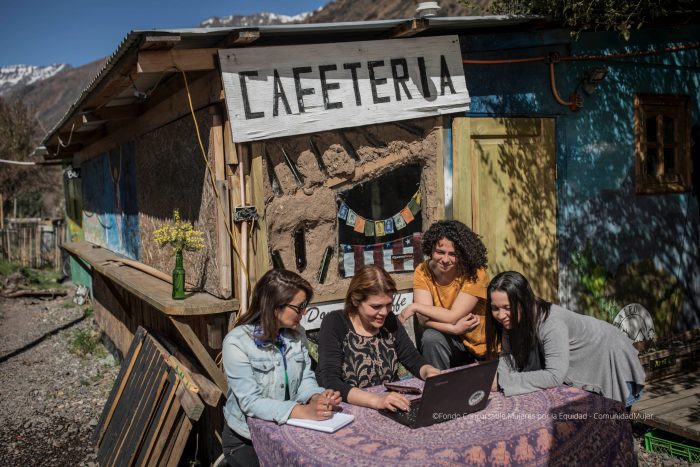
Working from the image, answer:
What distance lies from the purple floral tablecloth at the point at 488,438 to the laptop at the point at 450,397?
41 mm

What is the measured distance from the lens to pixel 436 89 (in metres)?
5.05

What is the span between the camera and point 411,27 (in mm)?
4652

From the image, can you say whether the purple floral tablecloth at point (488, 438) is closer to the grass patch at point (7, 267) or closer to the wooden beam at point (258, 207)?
the wooden beam at point (258, 207)

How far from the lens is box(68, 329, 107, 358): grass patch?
9.33 meters

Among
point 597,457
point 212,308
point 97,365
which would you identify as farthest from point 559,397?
point 97,365

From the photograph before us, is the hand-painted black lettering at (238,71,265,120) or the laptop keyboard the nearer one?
the laptop keyboard

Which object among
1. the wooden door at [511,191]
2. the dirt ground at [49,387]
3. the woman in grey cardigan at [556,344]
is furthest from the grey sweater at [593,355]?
the dirt ground at [49,387]

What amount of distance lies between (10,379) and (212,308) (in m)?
5.35

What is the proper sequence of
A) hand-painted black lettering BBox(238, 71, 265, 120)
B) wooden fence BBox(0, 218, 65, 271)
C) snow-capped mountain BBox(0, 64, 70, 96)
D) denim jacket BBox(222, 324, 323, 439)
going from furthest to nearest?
snow-capped mountain BBox(0, 64, 70, 96)
wooden fence BBox(0, 218, 65, 271)
hand-painted black lettering BBox(238, 71, 265, 120)
denim jacket BBox(222, 324, 323, 439)

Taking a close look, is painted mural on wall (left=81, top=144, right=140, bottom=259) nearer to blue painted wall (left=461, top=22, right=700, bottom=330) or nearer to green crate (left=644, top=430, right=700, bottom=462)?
blue painted wall (left=461, top=22, right=700, bottom=330)

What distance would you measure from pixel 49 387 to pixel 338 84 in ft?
18.5

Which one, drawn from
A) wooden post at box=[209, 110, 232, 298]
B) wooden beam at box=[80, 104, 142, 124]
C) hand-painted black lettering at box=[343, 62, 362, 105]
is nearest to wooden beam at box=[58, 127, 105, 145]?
wooden beam at box=[80, 104, 142, 124]

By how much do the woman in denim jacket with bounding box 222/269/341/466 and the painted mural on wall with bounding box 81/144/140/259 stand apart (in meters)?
4.32

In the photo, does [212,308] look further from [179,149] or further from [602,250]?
[602,250]
